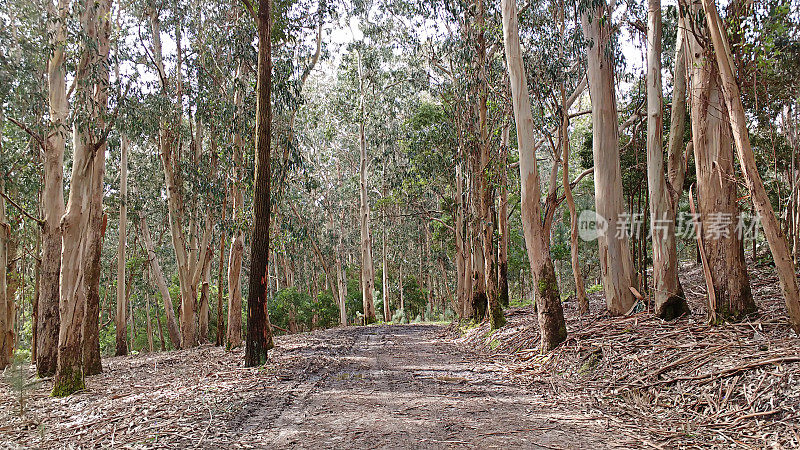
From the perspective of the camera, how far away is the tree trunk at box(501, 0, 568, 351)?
6.85 metres

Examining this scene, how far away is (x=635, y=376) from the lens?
479 centimetres

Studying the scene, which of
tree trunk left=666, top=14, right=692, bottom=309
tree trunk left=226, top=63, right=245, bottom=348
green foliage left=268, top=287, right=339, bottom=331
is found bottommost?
green foliage left=268, top=287, right=339, bottom=331

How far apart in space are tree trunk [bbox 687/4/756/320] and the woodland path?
2458mm

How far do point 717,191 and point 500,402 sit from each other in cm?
342

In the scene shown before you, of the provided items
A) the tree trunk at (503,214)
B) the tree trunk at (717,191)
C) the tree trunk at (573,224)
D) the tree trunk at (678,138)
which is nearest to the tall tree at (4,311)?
the tree trunk at (503,214)

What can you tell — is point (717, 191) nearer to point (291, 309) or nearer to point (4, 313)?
point (4, 313)

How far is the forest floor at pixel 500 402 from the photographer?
3.51 meters

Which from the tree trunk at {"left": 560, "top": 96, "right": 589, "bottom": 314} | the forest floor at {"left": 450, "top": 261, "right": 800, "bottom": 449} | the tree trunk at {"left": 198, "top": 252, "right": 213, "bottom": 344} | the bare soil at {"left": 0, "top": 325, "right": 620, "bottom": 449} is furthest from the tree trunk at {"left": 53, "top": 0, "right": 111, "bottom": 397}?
the tree trunk at {"left": 560, "top": 96, "right": 589, "bottom": 314}

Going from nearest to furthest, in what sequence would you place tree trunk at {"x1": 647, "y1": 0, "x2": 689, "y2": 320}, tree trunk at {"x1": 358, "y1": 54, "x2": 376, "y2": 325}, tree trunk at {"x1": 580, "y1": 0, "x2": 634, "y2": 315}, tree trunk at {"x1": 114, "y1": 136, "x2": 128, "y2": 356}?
tree trunk at {"x1": 647, "y1": 0, "x2": 689, "y2": 320}
tree trunk at {"x1": 580, "y1": 0, "x2": 634, "y2": 315}
tree trunk at {"x1": 114, "y1": 136, "x2": 128, "y2": 356}
tree trunk at {"x1": 358, "y1": 54, "x2": 376, "y2": 325}

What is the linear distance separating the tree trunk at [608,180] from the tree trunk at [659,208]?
0.83 m

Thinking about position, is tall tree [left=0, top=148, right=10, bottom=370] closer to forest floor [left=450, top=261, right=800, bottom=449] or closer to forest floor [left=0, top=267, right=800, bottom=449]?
forest floor [left=0, top=267, right=800, bottom=449]

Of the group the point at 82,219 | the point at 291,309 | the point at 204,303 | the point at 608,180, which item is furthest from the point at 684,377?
the point at 291,309

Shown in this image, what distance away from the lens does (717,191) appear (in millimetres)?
5680

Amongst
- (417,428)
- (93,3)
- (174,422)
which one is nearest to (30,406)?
(174,422)
